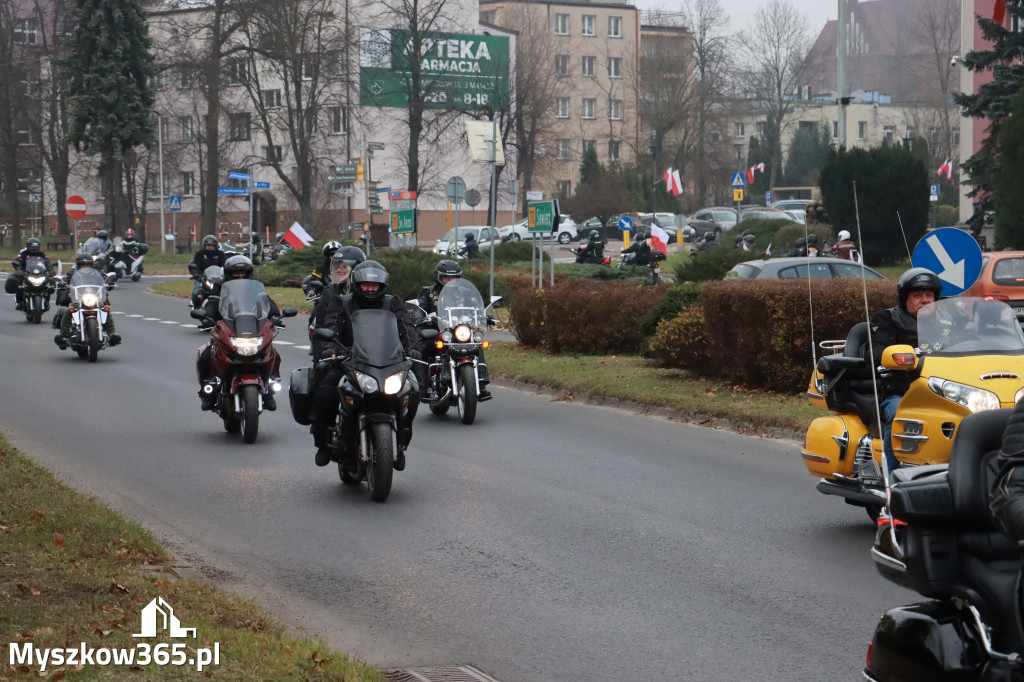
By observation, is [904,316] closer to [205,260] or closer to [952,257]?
[952,257]

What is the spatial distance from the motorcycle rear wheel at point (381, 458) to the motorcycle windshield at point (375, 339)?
45 centimetres

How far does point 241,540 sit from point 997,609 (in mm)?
5582

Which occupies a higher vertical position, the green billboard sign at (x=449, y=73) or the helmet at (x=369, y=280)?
the green billboard sign at (x=449, y=73)

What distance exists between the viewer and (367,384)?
9.52m

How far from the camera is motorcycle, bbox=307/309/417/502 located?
9.54m

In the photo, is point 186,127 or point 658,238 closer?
point 658,238

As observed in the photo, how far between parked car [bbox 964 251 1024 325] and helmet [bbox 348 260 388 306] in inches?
603

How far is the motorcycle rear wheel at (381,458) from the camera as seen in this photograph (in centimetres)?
952

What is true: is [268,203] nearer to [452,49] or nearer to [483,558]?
[452,49]

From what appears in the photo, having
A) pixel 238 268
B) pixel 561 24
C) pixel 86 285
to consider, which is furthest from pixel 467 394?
pixel 561 24

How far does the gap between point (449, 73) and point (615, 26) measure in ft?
120

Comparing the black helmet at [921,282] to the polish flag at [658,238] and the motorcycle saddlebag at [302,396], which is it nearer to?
the motorcycle saddlebag at [302,396]
